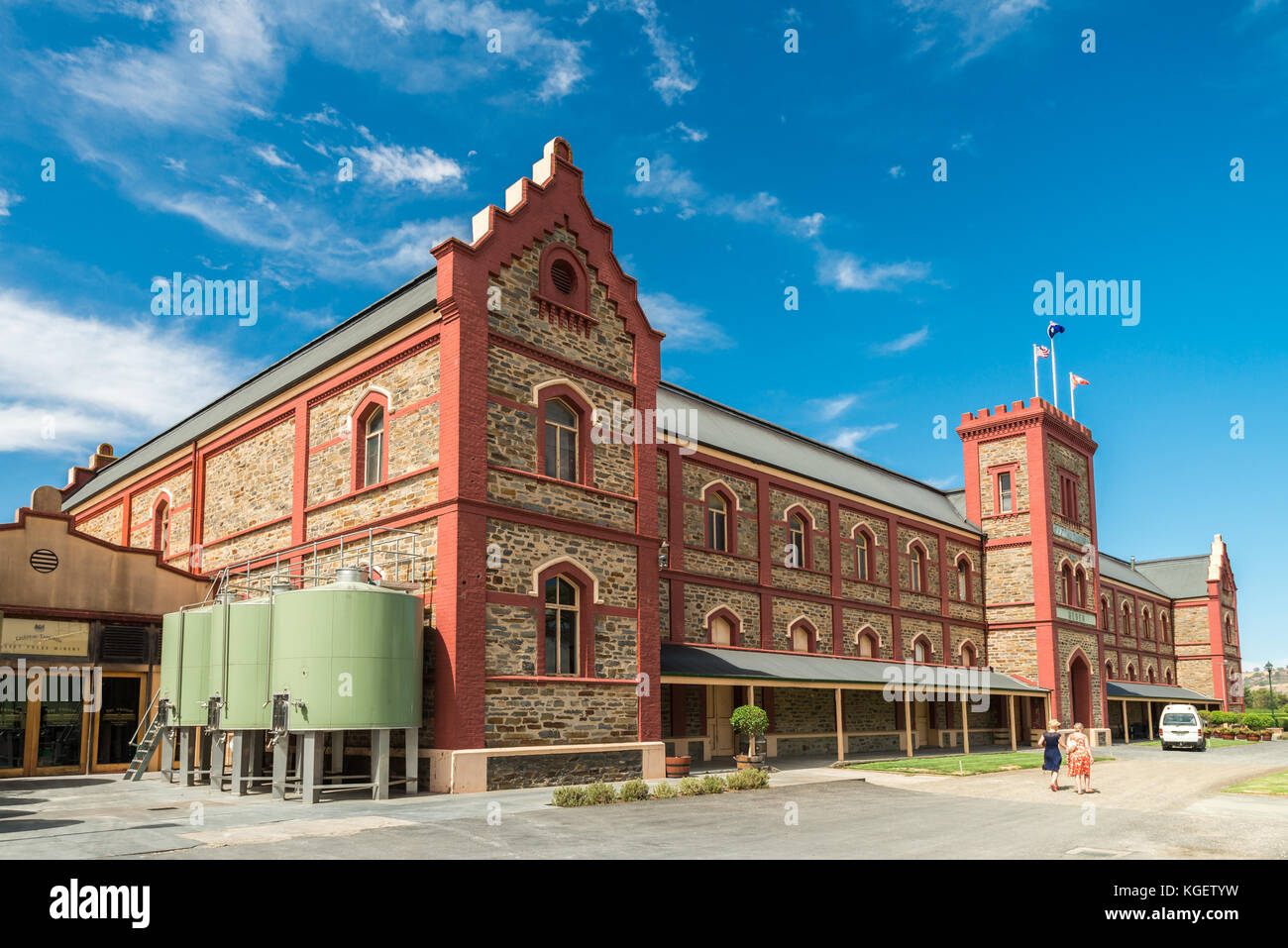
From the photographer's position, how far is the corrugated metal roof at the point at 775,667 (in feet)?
84.5

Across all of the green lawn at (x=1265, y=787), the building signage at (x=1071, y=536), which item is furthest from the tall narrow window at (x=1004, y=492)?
the green lawn at (x=1265, y=787)

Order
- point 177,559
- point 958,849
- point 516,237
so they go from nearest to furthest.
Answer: point 958,849, point 516,237, point 177,559

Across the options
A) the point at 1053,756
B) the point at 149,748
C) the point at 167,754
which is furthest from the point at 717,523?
the point at 149,748

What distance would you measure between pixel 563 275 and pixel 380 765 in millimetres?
11744

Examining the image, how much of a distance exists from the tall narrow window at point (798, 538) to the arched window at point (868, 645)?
455 centimetres

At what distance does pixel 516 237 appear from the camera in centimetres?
2206

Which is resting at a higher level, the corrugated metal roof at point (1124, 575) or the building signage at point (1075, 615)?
the corrugated metal roof at point (1124, 575)

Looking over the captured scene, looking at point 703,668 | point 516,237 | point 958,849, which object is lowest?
point 958,849

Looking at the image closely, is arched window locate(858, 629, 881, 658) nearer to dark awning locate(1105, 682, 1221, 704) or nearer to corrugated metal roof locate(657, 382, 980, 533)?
corrugated metal roof locate(657, 382, 980, 533)

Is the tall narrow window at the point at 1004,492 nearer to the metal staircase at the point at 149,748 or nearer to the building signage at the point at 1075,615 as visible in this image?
the building signage at the point at 1075,615
